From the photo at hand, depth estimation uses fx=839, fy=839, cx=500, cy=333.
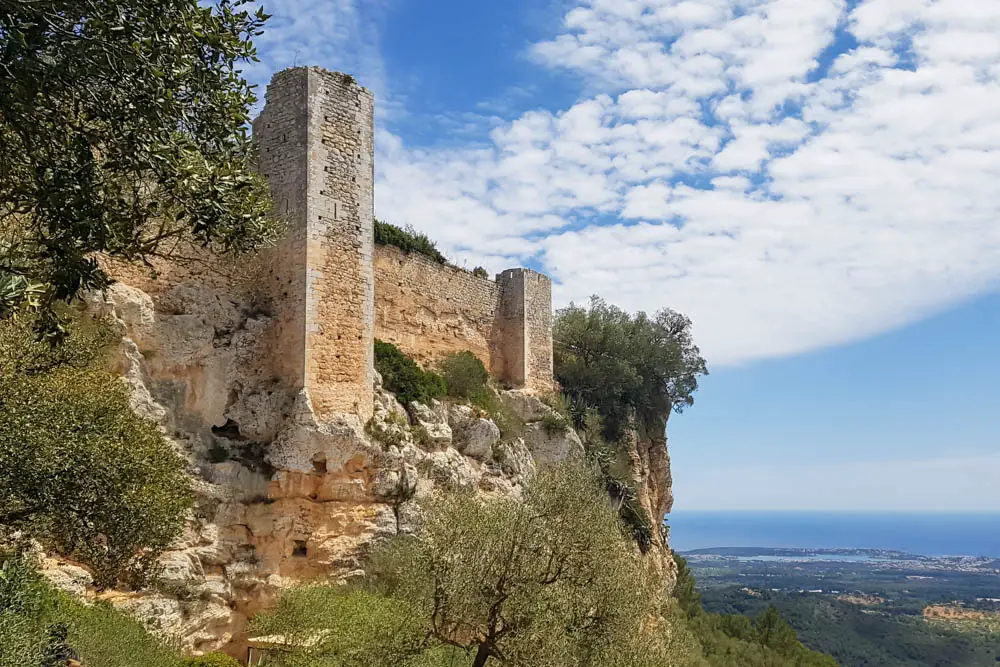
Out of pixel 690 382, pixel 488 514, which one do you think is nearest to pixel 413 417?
pixel 488 514

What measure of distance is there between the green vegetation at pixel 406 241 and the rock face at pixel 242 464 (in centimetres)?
554

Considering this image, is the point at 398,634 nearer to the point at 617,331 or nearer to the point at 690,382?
the point at 617,331

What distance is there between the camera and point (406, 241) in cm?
2150

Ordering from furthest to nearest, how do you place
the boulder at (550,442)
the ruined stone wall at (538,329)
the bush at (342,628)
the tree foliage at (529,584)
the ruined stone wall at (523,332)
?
1. the ruined stone wall at (538,329)
2. the ruined stone wall at (523,332)
3. the boulder at (550,442)
4. the bush at (342,628)
5. the tree foliage at (529,584)

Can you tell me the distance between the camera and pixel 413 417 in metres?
18.0

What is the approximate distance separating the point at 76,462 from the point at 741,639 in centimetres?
2642

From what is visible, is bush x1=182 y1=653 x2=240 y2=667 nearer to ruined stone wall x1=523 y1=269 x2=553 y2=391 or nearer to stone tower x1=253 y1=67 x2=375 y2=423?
stone tower x1=253 y1=67 x2=375 y2=423

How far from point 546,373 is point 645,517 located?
231 inches

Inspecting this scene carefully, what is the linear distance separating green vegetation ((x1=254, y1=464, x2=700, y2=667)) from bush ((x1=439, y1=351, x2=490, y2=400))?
24.5 feet

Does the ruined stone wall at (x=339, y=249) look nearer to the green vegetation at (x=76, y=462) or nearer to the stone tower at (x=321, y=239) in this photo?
the stone tower at (x=321, y=239)

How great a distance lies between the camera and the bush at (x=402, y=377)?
1811 centimetres

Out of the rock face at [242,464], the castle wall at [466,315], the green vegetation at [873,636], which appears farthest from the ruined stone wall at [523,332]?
the green vegetation at [873,636]

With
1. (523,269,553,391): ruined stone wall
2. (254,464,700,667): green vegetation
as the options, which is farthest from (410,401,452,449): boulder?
(523,269,553,391): ruined stone wall

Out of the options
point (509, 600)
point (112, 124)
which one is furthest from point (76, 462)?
point (509, 600)
